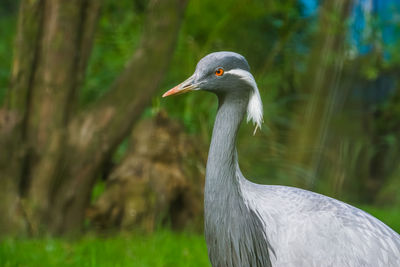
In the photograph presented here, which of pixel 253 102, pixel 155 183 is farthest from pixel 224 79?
pixel 155 183

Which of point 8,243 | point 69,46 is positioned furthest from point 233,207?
point 69,46

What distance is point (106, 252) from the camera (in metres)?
4.32

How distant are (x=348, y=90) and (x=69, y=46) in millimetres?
3870

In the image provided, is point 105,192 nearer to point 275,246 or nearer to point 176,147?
point 176,147

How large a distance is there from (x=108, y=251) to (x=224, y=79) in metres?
2.08

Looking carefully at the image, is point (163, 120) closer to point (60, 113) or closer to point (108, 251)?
point (60, 113)

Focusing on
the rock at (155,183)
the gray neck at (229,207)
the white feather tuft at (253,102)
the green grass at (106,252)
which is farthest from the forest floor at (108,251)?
the white feather tuft at (253,102)

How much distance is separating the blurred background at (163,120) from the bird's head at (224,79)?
5.77 feet

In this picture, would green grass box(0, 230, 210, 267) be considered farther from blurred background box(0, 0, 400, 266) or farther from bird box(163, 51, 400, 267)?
bird box(163, 51, 400, 267)

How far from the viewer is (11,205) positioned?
4.59 metres

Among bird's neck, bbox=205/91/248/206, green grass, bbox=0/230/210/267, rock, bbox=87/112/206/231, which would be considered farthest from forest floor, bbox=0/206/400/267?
bird's neck, bbox=205/91/248/206

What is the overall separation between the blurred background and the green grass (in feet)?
0.05

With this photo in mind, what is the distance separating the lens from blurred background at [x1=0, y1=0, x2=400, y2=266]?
15.3ft

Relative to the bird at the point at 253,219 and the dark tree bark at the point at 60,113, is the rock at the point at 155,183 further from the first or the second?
the bird at the point at 253,219
